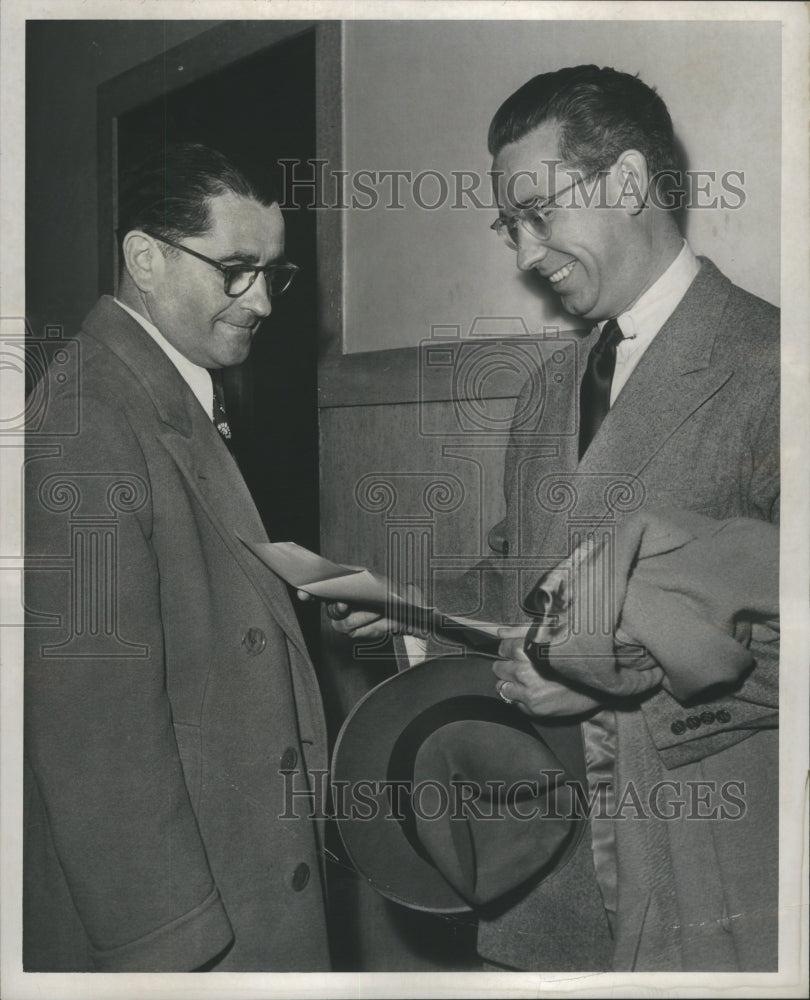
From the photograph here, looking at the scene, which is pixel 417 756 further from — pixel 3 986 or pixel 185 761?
pixel 3 986

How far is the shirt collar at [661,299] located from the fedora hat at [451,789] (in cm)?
52

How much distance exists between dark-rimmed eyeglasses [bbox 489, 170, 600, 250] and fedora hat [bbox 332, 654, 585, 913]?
0.62m

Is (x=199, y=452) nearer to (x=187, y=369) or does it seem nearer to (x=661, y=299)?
(x=187, y=369)

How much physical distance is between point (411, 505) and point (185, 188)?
0.56 m

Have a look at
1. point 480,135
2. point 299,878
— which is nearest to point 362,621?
point 299,878

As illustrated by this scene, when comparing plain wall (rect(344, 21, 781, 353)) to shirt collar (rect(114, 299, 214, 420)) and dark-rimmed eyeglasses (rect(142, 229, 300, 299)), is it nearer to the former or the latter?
dark-rimmed eyeglasses (rect(142, 229, 300, 299))

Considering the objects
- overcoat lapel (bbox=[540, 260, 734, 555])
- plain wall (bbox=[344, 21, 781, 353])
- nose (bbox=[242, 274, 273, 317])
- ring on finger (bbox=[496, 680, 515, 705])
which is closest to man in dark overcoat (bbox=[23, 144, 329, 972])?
nose (bbox=[242, 274, 273, 317])

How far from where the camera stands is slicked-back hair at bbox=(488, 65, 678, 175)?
1411 millimetres

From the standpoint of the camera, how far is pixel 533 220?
4.68 ft

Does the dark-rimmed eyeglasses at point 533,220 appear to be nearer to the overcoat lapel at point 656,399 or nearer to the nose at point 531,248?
the nose at point 531,248

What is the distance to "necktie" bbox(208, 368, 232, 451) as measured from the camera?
4.76 ft

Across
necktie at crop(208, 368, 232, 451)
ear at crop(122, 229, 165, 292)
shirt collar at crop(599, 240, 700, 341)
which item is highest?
ear at crop(122, 229, 165, 292)

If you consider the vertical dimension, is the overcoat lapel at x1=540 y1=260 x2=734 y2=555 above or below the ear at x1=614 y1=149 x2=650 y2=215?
below

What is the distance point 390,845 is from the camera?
1449 mm
